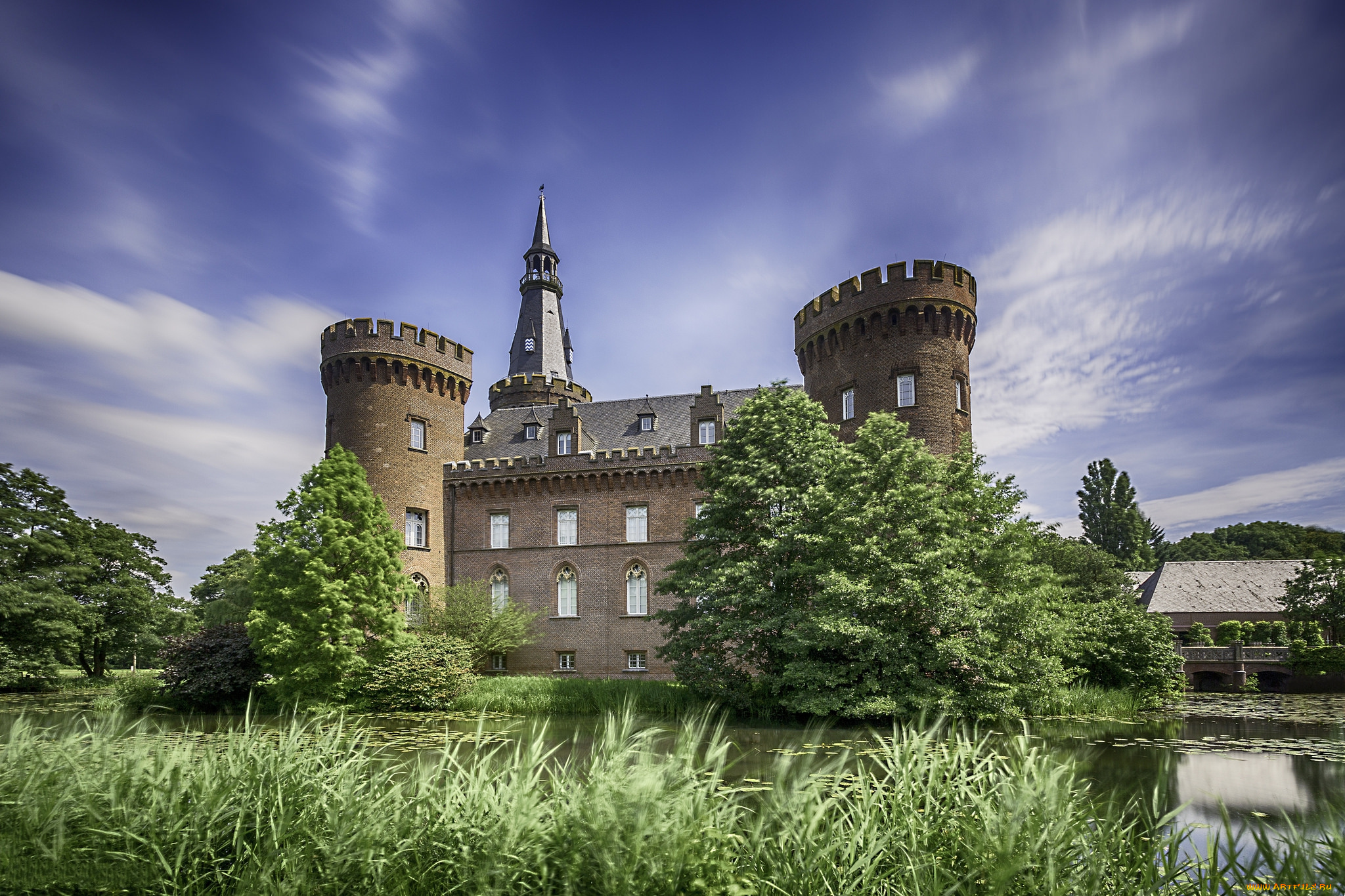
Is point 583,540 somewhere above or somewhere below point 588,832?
above

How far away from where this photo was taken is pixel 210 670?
23406 mm

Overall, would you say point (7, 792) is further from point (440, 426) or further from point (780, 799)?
point (440, 426)

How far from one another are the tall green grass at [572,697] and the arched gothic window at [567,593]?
6.84 metres

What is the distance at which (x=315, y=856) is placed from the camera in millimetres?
5379

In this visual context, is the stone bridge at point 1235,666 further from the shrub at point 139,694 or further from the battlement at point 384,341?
the shrub at point 139,694

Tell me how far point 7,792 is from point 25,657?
31.7m

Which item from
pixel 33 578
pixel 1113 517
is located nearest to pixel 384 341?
pixel 33 578

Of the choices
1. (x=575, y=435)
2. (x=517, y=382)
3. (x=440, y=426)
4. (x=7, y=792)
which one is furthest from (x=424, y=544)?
(x=7, y=792)

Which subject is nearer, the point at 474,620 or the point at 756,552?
the point at 756,552

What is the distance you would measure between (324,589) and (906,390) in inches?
756

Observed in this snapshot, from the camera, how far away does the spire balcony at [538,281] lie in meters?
41.2

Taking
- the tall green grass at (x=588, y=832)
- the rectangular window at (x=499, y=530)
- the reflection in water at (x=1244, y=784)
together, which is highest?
the rectangular window at (x=499, y=530)

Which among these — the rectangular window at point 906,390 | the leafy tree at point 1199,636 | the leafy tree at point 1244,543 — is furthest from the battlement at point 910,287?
the leafy tree at point 1244,543

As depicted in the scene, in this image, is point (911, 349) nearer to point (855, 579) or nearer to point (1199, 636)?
point (855, 579)
